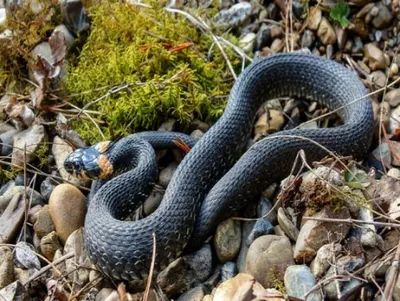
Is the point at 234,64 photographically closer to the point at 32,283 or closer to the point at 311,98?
the point at 311,98

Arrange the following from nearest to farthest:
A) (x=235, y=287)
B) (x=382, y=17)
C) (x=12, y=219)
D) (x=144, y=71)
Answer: (x=235, y=287) → (x=12, y=219) → (x=144, y=71) → (x=382, y=17)

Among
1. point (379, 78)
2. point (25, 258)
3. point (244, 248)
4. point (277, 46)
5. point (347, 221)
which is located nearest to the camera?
point (347, 221)

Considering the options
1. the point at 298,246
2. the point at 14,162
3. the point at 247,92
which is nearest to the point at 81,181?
the point at 14,162

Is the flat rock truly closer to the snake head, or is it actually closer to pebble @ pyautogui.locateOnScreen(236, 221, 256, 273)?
the snake head

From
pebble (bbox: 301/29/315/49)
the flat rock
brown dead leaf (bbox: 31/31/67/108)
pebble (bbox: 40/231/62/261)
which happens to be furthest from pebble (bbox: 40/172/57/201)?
pebble (bbox: 301/29/315/49)

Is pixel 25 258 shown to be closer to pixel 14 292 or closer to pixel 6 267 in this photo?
pixel 6 267

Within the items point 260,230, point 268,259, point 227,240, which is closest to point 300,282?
point 268,259

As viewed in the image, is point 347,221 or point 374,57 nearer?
point 347,221

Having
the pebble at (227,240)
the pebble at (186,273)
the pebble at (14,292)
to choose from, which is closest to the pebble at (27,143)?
the pebble at (14,292)
